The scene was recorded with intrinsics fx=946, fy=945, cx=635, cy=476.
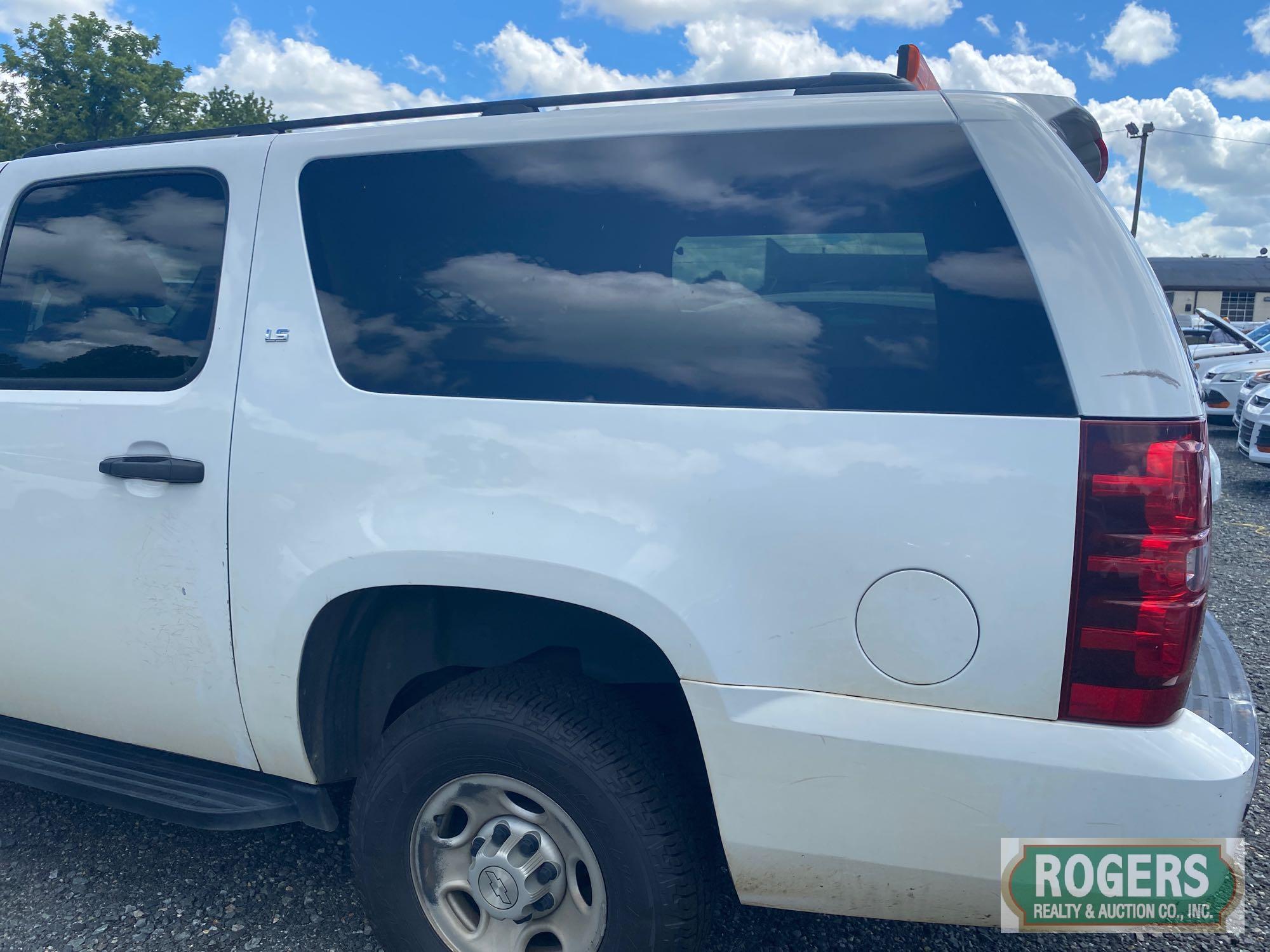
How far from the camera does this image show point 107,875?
2.75m

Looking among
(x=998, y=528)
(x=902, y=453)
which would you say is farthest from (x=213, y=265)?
(x=998, y=528)

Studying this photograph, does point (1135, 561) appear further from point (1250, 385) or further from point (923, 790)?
point (1250, 385)

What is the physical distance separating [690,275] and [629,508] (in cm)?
51

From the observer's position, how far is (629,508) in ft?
5.94

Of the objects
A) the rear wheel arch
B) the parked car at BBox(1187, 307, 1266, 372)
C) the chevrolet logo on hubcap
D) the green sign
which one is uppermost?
the parked car at BBox(1187, 307, 1266, 372)

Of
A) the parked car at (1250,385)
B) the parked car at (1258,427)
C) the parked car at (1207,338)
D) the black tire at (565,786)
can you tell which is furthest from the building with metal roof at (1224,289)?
the black tire at (565,786)

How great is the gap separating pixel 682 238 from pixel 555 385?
40 centimetres

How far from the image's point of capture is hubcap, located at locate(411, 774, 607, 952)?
6.49ft

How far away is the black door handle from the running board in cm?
78

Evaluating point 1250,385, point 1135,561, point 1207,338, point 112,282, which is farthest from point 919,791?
point 1207,338

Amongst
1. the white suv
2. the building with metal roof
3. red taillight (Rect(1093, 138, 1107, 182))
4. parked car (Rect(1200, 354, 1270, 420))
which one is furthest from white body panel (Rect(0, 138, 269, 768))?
the building with metal roof

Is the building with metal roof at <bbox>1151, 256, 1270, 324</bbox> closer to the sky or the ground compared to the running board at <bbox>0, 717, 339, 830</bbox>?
closer to the sky

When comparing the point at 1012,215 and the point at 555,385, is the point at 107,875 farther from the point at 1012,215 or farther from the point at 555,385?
the point at 1012,215

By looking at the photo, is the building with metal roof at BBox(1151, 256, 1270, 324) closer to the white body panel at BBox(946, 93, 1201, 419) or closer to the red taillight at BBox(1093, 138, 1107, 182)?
the red taillight at BBox(1093, 138, 1107, 182)
